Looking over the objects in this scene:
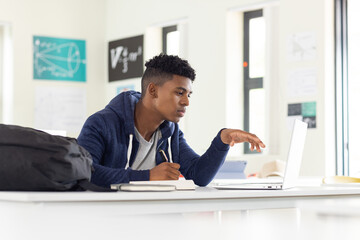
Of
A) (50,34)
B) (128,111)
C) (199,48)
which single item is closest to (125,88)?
(50,34)

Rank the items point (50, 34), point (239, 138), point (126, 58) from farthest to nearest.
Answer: point (50, 34) < point (126, 58) < point (239, 138)

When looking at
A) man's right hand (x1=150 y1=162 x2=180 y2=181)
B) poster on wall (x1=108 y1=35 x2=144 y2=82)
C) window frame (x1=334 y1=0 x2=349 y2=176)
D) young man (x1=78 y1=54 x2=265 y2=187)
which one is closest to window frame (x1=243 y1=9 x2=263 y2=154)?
window frame (x1=334 y1=0 x2=349 y2=176)

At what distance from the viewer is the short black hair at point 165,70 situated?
299 cm

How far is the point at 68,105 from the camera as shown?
854cm

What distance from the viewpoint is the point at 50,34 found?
8.48 m

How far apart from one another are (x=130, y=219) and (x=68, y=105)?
23.1 ft

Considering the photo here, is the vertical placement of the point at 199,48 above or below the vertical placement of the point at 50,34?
below

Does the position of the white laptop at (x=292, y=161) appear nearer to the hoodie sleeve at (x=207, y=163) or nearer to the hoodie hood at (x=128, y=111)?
the hoodie sleeve at (x=207, y=163)

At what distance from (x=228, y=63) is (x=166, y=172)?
15.6 ft

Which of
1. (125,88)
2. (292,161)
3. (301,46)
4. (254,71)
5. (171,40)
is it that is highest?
(171,40)

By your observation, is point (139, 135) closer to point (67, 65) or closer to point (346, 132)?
point (346, 132)

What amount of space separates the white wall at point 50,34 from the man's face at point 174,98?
5.50m

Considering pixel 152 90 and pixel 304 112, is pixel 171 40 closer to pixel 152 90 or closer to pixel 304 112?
pixel 304 112

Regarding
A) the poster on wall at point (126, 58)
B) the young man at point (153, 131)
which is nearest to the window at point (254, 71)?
the poster on wall at point (126, 58)
